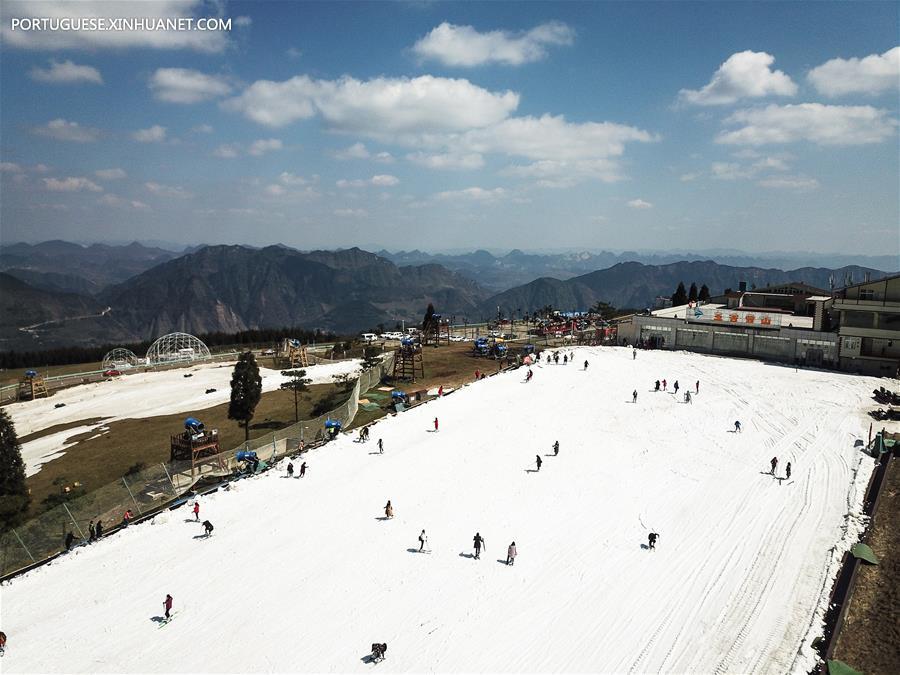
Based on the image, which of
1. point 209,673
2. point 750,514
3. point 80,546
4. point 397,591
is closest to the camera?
point 209,673

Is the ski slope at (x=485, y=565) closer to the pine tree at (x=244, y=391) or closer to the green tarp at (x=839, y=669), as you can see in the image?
the green tarp at (x=839, y=669)

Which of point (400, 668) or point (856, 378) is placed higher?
point (856, 378)

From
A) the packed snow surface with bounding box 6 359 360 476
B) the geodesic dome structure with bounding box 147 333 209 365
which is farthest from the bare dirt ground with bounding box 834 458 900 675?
the geodesic dome structure with bounding box 147 333 209 365

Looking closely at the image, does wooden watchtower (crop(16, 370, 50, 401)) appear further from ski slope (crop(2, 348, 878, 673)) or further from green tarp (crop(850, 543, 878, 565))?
green tarp (crop(850, 543, 878, 565))

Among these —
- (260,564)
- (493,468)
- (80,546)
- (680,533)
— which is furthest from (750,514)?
(80,546)

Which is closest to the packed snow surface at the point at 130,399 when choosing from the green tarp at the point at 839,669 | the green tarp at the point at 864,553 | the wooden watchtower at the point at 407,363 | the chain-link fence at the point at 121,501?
the wooden watchtower at the point at 407,363

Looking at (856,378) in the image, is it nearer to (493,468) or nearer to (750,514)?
(750,514)

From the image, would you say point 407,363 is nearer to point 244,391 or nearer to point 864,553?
point 244,391
